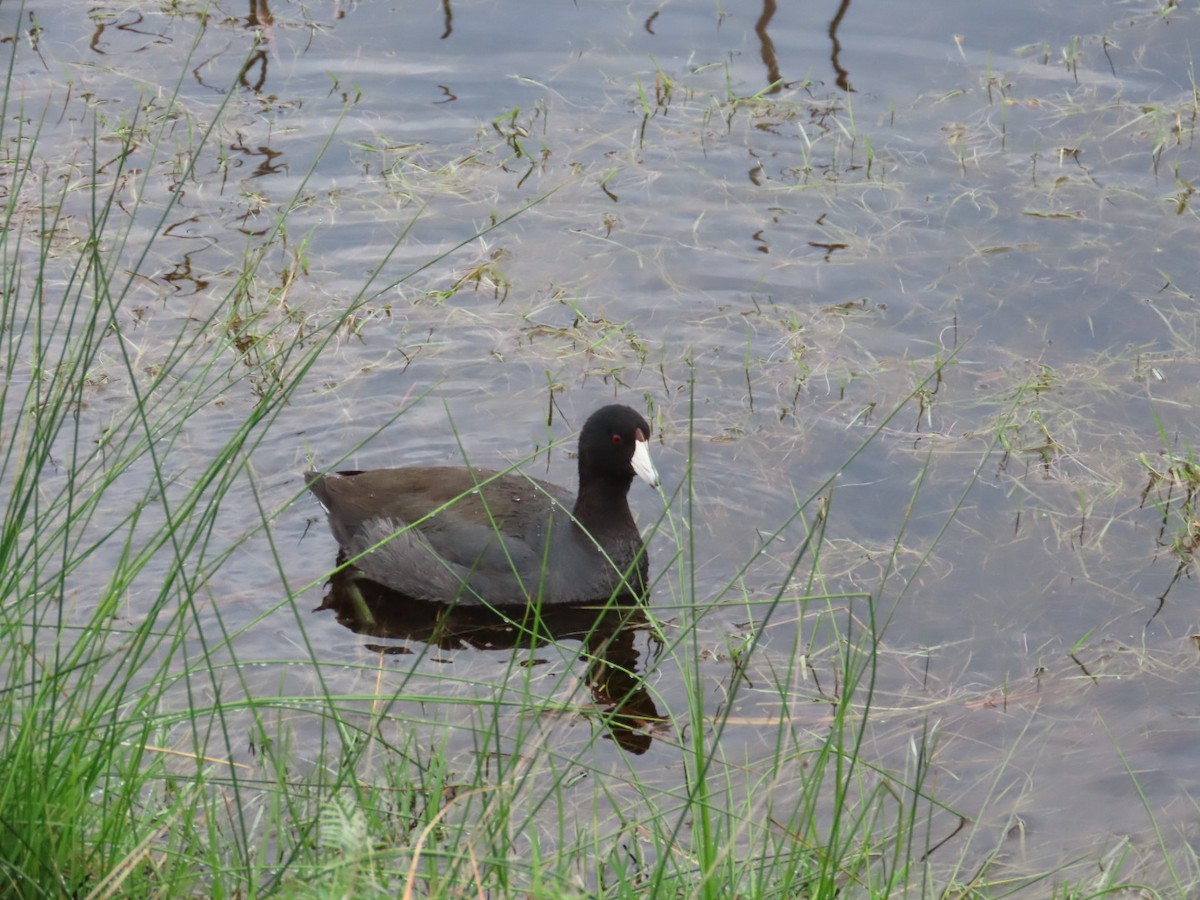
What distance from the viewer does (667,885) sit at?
3178 mm

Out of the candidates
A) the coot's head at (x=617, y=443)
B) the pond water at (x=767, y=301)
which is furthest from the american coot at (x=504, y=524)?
the pond water at (x=767, y=301)

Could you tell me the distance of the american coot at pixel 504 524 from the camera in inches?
227

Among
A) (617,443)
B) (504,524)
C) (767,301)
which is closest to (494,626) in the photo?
(504,524)

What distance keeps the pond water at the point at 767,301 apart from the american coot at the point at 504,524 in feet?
0.74

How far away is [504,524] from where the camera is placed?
19.2ft

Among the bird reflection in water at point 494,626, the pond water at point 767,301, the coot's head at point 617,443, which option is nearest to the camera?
the pond water at point 767,301

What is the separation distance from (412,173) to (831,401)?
2.70 meters

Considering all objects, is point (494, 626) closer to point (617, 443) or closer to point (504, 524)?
point (504, 524)

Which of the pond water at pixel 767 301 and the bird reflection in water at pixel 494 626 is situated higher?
the pond water at pixel 767 301

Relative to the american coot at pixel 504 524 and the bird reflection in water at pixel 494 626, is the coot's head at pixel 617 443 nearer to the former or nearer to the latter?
the american coot at pixel 504 524

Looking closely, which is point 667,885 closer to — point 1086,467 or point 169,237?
point 1086,467

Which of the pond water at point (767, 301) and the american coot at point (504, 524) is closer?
the pond water at point (767, 301)

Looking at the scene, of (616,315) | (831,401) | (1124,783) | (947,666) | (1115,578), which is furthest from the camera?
(616,315)

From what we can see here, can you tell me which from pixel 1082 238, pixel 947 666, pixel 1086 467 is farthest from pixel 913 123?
pixel 947 666
